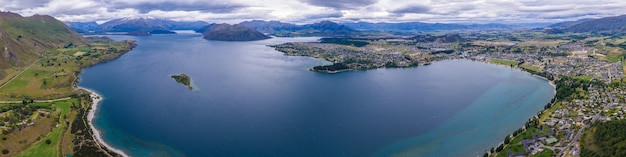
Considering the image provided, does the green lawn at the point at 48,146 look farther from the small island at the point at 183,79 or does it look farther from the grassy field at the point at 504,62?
the grassy field at the point at 504,62

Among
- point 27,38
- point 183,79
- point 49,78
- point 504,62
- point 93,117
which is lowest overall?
point 93,117

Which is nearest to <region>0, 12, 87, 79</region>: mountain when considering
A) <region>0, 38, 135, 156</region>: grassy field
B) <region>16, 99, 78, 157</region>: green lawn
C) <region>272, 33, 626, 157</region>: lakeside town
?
<region>0, 38, 135, 156</region>: grassy field

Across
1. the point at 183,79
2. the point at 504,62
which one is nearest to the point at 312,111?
the point at 183,79

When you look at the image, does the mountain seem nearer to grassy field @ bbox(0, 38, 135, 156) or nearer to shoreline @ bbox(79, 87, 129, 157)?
grassy field @ bbox(0, 38, 135, 156)

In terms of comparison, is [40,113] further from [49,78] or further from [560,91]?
[560,91]

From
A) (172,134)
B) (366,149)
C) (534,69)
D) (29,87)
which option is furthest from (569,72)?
(29,87)

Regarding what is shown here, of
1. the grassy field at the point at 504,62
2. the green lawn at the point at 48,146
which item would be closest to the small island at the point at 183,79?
the green lawn at the point at 48,146
